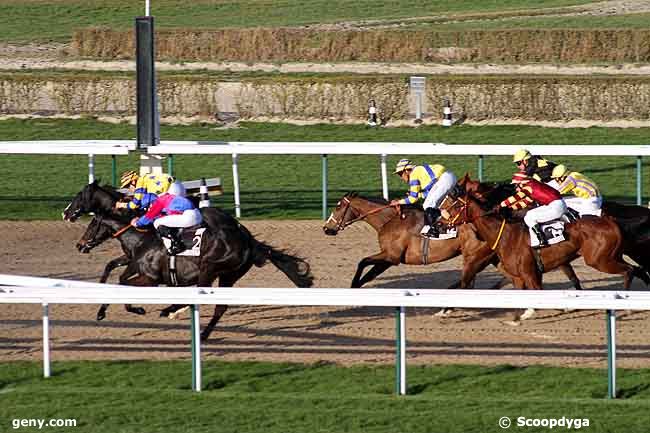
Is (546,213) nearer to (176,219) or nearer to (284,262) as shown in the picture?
(284,262)

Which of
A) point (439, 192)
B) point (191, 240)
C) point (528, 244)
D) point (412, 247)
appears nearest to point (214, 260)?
point (191, 240)

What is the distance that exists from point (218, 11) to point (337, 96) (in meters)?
17.0

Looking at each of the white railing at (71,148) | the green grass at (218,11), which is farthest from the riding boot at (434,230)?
the green grass at (218,11)

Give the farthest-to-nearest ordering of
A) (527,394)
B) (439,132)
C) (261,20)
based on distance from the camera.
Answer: (261,20), (439,132), (527,394)

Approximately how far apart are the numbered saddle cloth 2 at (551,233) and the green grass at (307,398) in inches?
66.6

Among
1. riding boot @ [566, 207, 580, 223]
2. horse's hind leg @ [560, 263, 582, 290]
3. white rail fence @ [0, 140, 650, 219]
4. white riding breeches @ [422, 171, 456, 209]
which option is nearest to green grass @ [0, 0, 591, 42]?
white rail fence @ [0, 140, 650, 219]

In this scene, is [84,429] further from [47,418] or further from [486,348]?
[486,348]

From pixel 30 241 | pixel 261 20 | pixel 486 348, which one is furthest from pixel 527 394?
pixel 261 20

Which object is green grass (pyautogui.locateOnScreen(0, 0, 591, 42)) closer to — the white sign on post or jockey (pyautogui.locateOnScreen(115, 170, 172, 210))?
the white sign on post

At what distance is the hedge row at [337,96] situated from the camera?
20859mm

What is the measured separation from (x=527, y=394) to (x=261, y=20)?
2836cm

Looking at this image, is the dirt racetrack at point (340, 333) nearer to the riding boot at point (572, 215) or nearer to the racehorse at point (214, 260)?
the racehorse at point (214, 260)

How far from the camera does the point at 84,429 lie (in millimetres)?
8227

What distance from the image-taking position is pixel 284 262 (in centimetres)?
1116
